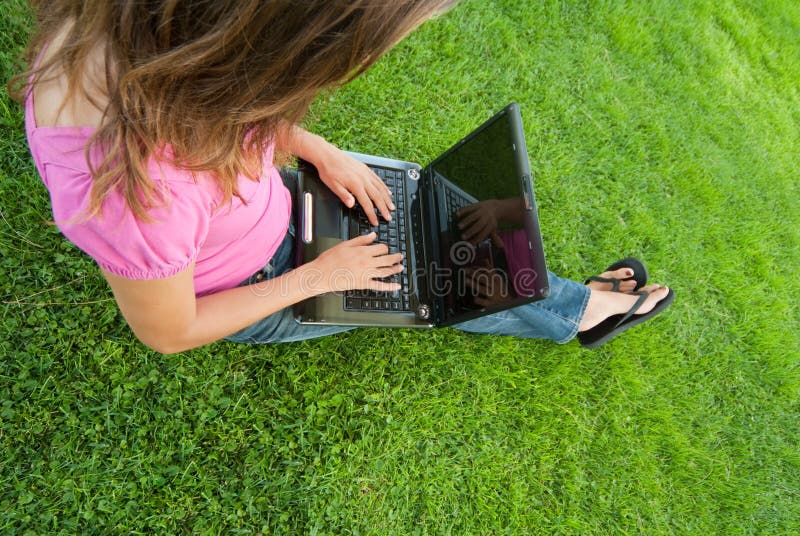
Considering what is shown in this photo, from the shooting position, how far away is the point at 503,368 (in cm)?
193

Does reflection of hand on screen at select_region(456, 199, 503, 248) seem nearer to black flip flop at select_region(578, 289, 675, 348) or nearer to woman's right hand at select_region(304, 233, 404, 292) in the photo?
woman's right hand at select_region(304, 233, 404, 292)

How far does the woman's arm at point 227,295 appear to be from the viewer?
0.88 m

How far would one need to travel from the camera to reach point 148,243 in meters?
0.78

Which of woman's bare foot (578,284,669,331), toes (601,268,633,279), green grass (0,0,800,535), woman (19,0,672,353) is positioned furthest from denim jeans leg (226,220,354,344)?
toes (601,268,633,279)

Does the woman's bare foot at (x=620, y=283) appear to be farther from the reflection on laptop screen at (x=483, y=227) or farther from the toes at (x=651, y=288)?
the reflection on laptop screen at (x=483, y=227)

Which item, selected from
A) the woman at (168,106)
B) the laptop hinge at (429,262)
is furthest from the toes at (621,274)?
the woman at (168,106)

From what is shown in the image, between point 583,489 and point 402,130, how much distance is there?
5.60ft

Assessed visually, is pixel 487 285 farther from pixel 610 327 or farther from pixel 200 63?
pixel 200 63

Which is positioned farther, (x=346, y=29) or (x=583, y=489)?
(x=583, y=489)

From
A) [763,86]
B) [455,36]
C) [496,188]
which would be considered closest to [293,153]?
[496,188]

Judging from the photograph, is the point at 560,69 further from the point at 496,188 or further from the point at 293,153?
the point at 293,153

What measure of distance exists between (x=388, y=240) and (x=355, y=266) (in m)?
0.24

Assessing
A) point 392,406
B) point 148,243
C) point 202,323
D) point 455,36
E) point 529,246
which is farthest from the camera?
point 455,36

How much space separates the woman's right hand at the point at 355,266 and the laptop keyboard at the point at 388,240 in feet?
0.15
